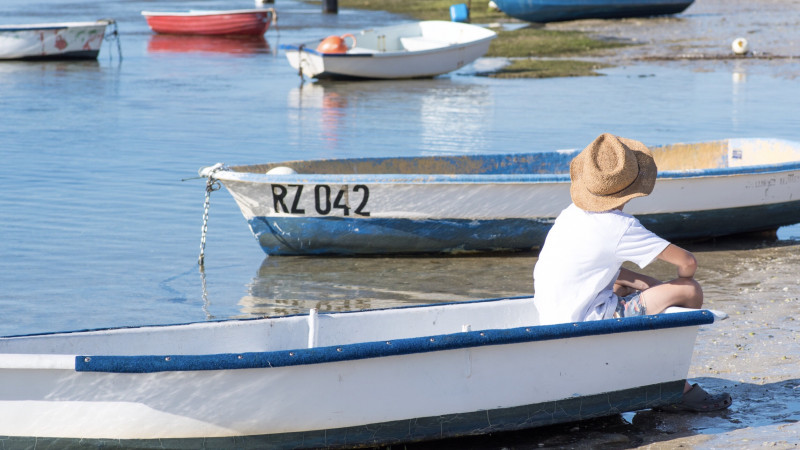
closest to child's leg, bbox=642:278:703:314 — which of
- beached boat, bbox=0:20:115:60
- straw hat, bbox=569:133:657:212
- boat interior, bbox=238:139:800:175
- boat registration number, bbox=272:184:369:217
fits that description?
straw hat, bbox=569:133:657:212

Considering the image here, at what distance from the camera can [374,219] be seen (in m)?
8.20

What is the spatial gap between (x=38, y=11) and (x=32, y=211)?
2817cm

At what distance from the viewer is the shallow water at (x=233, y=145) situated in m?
7.64

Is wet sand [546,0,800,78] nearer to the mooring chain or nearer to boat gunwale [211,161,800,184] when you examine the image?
boat gunwale [211,161,800,184]

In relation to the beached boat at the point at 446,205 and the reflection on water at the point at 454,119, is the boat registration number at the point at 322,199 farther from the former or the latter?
the reflection on water at the point at 454,119

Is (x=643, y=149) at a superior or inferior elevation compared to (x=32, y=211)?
superior

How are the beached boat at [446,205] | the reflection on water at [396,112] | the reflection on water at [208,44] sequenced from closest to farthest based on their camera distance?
the beached boat at [446,205] < the reflection on water at [396,112] < the reflection on water at [208,44]

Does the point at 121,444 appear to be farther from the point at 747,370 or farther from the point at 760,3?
the point at 760,3

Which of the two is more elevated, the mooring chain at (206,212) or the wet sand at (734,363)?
the mooring chain at (206,212)

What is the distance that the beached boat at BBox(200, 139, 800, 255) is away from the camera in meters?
8.02

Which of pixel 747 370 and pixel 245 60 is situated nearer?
pixel 747 370

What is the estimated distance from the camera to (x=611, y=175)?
15.3 feet

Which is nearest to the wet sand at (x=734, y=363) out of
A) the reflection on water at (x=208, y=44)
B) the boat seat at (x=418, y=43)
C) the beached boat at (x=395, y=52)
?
the beached boat at (x=395, y=52)

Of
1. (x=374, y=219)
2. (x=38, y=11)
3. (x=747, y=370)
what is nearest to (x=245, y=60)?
(x=38, y=11)
